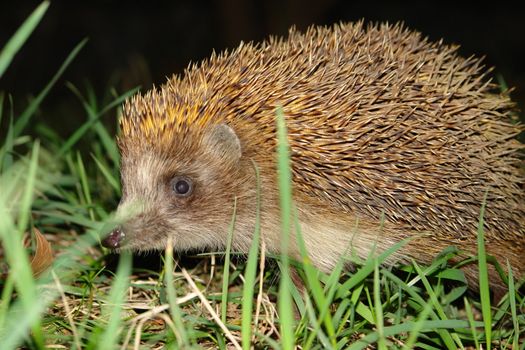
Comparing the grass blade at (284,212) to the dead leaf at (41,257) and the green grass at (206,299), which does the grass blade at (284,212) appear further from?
the dead leaf at (41,257)

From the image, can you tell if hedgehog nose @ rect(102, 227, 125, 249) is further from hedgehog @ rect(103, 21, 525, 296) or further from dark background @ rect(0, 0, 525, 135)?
→ dark background @ rect(0, 0, 525, 135)

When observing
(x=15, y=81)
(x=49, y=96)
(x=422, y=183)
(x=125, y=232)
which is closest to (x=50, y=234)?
(x=125, y=232)

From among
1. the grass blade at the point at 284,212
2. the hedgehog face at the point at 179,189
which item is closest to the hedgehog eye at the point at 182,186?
the hedgehog face at the point at 179,189

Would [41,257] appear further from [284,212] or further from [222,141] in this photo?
[284,212]

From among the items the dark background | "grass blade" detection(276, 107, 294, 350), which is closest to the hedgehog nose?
"grass blade" detection(276, 107, 294, 350)

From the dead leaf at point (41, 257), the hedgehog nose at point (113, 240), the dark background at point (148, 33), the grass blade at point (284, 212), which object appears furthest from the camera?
the dark background at point (148, 33)

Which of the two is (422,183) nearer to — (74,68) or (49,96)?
(49,96)

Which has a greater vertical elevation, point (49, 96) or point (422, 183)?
point (49, 96)
